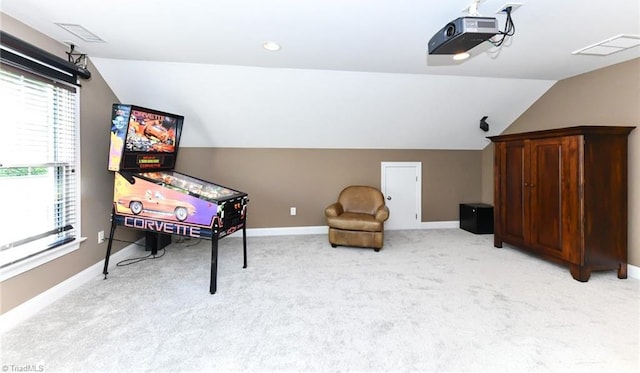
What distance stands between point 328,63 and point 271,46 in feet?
2.43

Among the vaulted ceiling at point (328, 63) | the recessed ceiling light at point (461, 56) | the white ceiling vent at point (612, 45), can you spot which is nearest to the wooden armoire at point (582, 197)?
the white ceiling vent at point (612, 45)

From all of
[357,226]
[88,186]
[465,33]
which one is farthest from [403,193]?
[88,186]

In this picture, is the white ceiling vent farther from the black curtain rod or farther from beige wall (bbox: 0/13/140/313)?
beige wall (bbox: 0/13/140/313)

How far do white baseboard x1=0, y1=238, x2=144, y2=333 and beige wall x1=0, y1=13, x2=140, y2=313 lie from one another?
0.04 m

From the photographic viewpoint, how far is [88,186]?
2.94 meters

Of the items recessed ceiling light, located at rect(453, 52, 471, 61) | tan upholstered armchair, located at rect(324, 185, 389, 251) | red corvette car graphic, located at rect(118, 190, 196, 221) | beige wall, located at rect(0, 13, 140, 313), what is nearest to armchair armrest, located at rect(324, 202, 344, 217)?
tan upholstered armchair, located at rect(324, 185, 389, 251)

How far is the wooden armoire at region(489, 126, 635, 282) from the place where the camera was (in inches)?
112

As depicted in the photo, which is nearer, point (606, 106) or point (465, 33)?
point (465, 33)

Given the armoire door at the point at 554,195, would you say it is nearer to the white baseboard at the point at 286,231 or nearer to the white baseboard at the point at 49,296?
the white baseboard at the point at 286,231

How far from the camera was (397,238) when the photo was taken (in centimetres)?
452

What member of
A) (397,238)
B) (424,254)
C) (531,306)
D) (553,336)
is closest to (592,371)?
(553,336)

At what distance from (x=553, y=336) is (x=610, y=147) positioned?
223 cm

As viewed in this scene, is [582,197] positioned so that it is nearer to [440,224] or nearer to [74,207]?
[440,224]

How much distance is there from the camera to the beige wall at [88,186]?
221 centimetres
